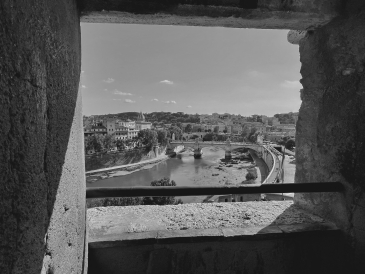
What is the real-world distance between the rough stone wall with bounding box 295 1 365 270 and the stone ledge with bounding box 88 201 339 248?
0.15 meters

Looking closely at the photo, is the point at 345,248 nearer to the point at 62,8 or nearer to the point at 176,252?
the point at 176,252

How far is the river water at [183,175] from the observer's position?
3338 centimetres

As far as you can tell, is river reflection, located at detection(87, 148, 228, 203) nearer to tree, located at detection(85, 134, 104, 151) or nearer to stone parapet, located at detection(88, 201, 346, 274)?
tree, located at detection(85, 134, 104, 151)

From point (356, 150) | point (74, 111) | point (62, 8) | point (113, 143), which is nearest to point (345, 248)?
point (356, 150)

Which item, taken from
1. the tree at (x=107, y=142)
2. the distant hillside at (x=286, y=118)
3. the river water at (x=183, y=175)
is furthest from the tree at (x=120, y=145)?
the distant hillside at (x=286, y=118)

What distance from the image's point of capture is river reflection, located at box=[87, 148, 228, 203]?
3324 centimetres

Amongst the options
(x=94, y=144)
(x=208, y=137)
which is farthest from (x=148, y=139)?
(x=208, y=137)

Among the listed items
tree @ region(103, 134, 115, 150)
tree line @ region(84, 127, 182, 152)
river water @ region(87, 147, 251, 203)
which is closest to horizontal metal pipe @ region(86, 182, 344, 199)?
river water @ region(87, 147, 251, 203)

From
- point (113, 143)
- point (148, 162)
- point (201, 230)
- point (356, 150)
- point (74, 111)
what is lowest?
point (148, 162)

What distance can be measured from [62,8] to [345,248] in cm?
188

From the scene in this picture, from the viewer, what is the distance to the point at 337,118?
1.40 m

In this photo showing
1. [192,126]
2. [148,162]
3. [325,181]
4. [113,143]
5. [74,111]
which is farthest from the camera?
[192,126]

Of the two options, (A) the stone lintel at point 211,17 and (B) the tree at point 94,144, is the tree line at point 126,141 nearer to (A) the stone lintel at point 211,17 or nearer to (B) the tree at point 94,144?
(B) the tree at point 94,144

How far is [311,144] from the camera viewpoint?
1603mm
